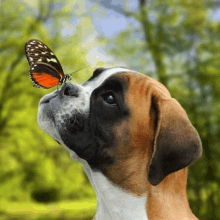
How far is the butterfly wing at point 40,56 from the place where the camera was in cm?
227

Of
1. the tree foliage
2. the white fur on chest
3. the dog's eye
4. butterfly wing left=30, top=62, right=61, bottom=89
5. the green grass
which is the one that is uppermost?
butterfly wing left=30, top=62, right=61, bottom=89

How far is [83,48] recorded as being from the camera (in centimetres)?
1608

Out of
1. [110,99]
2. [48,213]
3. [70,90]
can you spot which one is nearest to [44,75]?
[70,90]

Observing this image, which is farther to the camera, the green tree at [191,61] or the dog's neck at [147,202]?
the green tree at [191,61]

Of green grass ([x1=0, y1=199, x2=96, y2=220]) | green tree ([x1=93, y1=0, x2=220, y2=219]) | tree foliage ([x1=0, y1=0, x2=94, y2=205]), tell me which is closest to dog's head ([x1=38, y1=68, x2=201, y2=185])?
green tree ([x1=93, y1=0, x2=220, y2=219])

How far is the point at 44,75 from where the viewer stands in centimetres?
225

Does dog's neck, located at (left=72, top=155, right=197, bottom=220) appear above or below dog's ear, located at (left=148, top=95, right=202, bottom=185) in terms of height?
below

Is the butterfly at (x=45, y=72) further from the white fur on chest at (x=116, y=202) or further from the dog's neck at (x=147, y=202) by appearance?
the dog's neck at (x=147, y=202)

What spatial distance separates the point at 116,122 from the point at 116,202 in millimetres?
466

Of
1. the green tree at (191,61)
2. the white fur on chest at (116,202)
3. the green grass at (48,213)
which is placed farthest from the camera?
the green grass at (48,213)

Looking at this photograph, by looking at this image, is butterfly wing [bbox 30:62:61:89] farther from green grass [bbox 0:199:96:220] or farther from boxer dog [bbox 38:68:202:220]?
green grass [bbox 0:199:96:220]

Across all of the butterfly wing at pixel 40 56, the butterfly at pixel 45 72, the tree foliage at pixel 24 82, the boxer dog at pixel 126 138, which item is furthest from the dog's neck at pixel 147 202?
the tree foliage at pixel 24 82

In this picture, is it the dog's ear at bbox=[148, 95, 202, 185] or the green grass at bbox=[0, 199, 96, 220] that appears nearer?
the dog's ear at bbox=[148, 95, 202, 185]

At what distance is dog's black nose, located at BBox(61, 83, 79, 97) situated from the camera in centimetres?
207
